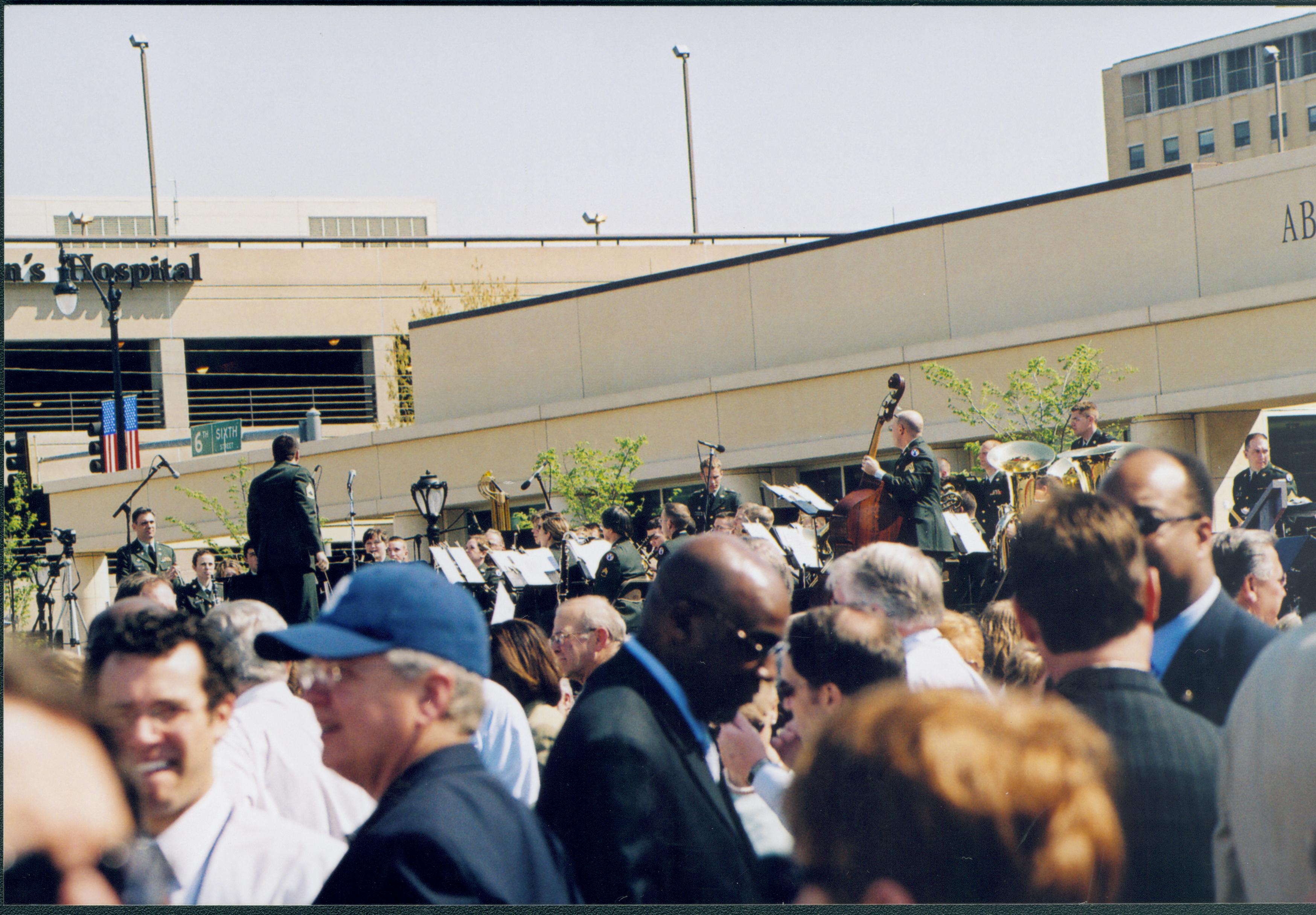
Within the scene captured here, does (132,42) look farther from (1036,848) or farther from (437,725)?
(1036,848)

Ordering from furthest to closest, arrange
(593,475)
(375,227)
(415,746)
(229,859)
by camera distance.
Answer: (375,227), (593,475), (229,859), (415,746)

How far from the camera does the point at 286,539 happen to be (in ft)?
18.8

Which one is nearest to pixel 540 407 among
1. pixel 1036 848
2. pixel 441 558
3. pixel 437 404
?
pixel 441 558

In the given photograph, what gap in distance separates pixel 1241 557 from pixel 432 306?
9.39 metres

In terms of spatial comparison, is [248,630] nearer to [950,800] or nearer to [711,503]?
[950,800]

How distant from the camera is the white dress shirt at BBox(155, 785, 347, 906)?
2.50 meters

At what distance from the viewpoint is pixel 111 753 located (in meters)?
2.18

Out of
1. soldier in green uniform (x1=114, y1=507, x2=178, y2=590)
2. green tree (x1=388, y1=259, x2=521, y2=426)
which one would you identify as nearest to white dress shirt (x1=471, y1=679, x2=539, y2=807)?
soldier in green uniform (x1=114, y1=507, x2=178, y2=590)

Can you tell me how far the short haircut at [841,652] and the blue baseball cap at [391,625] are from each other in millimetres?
750

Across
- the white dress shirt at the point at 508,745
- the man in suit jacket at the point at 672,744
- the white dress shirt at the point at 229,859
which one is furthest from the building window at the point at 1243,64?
the white dress shirt at the point at 229,859

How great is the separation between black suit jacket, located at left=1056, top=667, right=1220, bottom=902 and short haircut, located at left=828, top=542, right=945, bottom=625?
907mm

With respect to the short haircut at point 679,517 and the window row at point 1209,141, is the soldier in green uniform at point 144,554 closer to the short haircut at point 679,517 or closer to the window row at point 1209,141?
the short haircut at point 679,517

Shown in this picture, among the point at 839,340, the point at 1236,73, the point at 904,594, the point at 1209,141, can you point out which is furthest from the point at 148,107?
the point at 1209,141

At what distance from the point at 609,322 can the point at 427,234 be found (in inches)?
119
